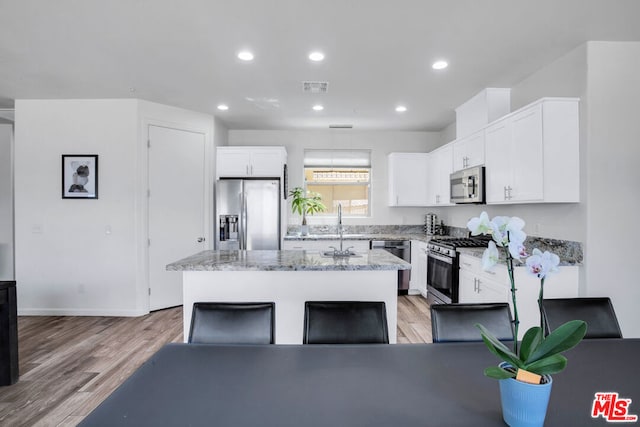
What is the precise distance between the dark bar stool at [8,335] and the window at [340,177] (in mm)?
4139

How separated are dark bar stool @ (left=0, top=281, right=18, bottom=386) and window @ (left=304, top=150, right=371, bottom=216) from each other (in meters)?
4.14

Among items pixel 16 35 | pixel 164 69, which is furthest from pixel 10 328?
pixel 164 69

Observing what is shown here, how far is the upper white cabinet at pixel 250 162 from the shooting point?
5141mm

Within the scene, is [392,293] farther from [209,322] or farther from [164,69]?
[164,69]

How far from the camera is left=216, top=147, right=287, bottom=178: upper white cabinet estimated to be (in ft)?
16.9

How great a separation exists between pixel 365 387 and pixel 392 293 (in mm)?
1585

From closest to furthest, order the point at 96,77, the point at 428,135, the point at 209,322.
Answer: the point at 209,322, the point at 96,77, the point at 428,135

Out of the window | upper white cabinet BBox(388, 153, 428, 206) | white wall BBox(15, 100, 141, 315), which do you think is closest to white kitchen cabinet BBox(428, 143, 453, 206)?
upper white cabinet BBox(388, 153, 428, 206)

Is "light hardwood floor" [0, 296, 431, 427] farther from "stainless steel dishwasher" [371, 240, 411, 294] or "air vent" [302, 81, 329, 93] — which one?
"air vent" [302, 81, 329, 93]

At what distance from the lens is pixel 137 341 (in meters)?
3.47

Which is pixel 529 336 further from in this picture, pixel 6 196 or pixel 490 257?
pixel 6 196

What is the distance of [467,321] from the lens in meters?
1.56

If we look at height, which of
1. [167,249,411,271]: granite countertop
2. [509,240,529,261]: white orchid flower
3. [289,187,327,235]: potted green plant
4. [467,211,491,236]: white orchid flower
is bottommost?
[167,249,411,271]: granite countertop

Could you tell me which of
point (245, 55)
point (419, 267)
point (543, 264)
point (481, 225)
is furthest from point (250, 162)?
point (543, 264)
